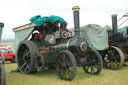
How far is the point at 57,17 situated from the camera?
736cm

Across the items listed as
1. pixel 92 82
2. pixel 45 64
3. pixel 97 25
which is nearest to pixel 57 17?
pixel 45 64

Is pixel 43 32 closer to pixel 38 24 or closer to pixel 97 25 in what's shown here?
pixel 38 24

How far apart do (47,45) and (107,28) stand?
A: 10.5ft

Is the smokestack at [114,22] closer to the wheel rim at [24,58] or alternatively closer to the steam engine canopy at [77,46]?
the steam engine canopy at [77,46]

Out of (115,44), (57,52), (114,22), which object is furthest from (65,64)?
(114,22)

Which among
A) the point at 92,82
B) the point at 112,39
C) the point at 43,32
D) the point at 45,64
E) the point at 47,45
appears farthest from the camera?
the point at 112,39

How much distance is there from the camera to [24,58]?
7.28 metres

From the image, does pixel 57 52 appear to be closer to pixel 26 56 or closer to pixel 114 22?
pixel 26 56

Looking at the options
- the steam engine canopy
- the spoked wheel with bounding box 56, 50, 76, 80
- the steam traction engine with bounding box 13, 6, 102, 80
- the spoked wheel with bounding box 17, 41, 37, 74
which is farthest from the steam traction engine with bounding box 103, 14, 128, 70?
the spoked wheel with bounding box 17, 41, 37, 74

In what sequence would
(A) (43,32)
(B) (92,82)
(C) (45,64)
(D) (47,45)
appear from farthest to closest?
(A) (43,32) < (D) (47,45) < (C) (45,64) < (B) (92,82)

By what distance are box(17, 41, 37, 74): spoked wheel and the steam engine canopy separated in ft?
4.90

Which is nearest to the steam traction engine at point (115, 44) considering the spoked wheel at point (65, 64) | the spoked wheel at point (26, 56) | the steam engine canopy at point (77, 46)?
the steam engine canopy at point (77, 46)

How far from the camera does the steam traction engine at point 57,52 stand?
5.95m

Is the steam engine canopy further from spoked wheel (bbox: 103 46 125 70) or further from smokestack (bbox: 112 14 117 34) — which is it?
smokestack (bbox: 112 14 117 34)
